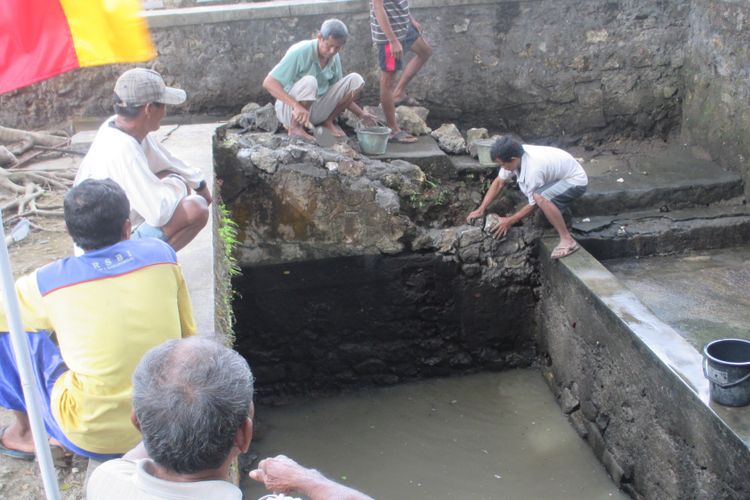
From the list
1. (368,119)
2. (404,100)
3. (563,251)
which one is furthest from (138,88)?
(404,100)

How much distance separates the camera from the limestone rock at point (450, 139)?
273 inches

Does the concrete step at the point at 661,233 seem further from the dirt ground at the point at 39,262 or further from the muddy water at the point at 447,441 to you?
the dirt ground at the point at 39,262

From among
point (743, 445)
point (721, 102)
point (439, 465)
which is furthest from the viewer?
point (721, 102)

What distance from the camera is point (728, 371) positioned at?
3773 mm

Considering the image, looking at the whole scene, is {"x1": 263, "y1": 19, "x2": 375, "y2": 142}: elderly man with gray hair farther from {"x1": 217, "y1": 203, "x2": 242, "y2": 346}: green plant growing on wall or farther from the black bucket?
the black bucket

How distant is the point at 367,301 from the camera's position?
654cm

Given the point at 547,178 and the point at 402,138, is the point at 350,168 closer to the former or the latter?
the point at 402,138

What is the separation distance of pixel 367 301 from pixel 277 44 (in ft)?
9.37

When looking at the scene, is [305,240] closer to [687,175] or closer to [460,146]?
[460,146]

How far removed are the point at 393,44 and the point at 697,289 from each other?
10.8 ft

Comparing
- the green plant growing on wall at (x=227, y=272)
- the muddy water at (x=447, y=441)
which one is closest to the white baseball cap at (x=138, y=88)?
the green plant growing on wall at (x=227, y=272)

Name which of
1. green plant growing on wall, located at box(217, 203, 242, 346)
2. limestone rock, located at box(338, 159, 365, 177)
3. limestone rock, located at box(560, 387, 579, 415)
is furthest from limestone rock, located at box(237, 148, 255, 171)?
limestone rock, located at box(560, 387, 579, 415)

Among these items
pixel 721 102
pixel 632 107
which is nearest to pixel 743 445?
pixel 721 102

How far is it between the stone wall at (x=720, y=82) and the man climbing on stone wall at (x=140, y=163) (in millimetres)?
5142
